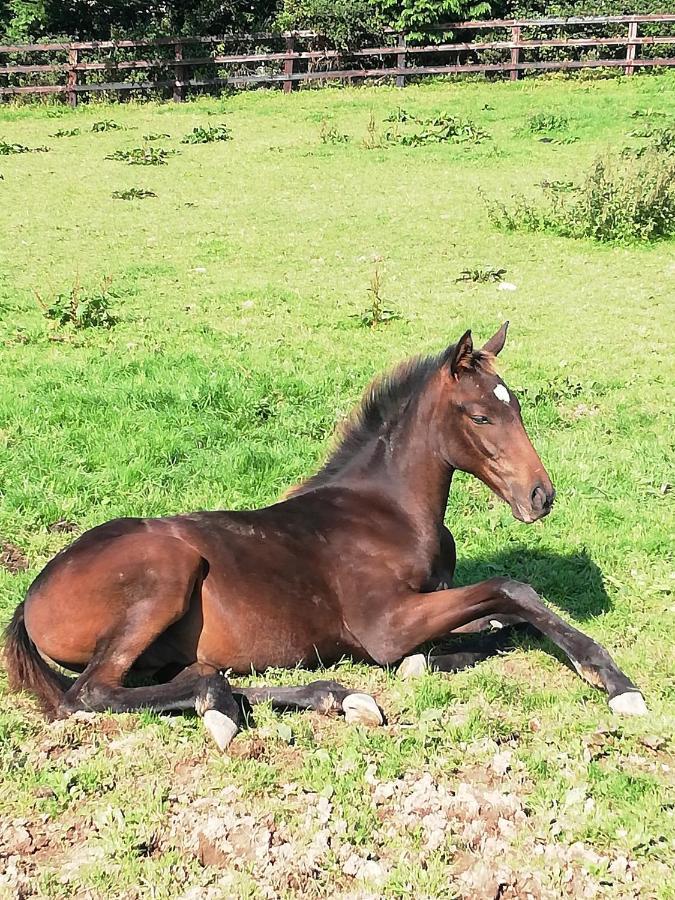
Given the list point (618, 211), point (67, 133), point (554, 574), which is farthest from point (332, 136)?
point (554, 574)

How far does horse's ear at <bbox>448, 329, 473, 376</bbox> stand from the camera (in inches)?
199

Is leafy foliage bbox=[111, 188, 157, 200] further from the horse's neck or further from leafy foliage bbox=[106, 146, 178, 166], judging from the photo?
the horse's neck

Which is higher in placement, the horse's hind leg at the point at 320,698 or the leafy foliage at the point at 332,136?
the leafy foliage at the point at 332,136

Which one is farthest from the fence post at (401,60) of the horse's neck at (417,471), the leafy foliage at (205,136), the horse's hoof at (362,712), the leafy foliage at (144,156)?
the horse's hoof at (362,712)

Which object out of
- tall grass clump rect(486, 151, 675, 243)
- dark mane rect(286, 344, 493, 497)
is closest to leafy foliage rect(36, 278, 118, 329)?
dark mane rect(286, 344, 493, 497)

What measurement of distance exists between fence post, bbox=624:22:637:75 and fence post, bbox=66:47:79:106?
1647cm

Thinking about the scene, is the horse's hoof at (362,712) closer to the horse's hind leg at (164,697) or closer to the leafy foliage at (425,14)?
the horse's hind leg at (164,697)

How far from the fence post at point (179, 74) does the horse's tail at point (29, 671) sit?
28878mm

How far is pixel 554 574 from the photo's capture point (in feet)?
20.3

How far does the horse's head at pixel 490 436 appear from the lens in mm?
4879

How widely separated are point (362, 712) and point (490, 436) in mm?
1501

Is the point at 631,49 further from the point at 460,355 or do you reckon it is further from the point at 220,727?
the point at 220,727

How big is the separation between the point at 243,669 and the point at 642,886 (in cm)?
217

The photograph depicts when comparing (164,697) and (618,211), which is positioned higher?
(618,211)
